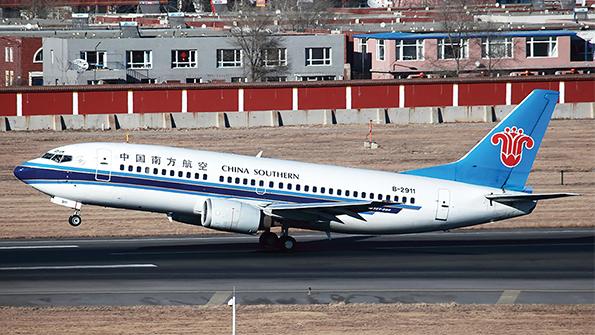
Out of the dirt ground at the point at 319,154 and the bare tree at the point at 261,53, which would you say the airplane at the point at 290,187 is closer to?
the dirt ground at the point at 319,154

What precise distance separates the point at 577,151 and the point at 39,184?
39.4 meters

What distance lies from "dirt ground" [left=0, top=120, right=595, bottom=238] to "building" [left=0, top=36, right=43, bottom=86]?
3924 cm

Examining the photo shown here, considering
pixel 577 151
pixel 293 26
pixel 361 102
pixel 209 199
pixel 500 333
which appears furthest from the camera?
pixel 293 26

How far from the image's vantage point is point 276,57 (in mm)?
119375

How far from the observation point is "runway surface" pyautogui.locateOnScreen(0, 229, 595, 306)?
35.7 meters

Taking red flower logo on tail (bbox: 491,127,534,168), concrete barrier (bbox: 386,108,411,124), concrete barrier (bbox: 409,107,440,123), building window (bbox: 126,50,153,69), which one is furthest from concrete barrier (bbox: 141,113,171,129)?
red flower logo on tail (bbox: 491,127,534,168)

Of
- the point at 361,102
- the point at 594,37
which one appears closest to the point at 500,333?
the point at 361,102

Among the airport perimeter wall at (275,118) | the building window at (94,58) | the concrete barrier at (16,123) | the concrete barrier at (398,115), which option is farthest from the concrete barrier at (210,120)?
the building window at (94,58)

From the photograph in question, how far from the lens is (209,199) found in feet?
136

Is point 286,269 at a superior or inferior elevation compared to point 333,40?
inferior

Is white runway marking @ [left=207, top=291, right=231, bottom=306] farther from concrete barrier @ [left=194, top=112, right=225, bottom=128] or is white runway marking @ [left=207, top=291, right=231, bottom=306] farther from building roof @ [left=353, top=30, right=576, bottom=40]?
building roof @ [left=353, top=30, right=576, bottom=40]

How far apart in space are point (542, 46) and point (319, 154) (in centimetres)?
5569

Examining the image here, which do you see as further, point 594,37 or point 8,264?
point 594,37

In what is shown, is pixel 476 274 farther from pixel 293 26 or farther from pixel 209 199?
pixel 293 26
